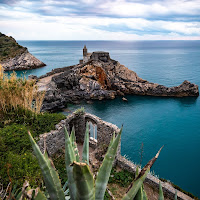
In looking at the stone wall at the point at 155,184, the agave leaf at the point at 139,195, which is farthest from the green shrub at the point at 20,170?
the stone wall at the point at 155,184

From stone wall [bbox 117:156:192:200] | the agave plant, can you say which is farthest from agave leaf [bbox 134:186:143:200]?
stone wall [bbox 117:156:192:200]

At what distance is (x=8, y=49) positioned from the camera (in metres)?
55.6

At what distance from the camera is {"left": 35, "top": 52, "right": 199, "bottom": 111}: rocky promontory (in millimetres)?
30141

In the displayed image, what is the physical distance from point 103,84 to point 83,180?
3095cm

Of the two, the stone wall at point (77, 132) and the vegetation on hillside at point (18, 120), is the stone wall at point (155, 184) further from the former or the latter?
the vegetation on hillside at point (18, 120)

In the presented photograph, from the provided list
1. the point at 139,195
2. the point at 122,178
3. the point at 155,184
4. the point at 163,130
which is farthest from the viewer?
the point at 163,130

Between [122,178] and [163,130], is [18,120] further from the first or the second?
[163,130]

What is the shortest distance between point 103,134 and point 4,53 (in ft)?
183

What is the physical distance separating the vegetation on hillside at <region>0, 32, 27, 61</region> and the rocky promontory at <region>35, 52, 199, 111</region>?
27.1 m

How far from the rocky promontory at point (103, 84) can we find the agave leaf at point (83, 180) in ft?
86.8

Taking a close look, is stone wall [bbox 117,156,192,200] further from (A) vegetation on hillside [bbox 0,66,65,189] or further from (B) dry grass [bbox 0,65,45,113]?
(B) dry grass [bbox 0,65,45,113]

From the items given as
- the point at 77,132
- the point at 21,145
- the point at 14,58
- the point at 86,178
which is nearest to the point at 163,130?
the point at 77,132

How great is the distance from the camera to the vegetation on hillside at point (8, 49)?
2115 inches

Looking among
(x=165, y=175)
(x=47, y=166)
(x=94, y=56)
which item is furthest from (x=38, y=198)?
(x=94, y=56)
